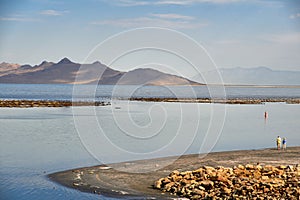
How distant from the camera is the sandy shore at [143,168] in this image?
2127 cm

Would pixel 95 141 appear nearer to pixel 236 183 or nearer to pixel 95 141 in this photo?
pixel 95 141

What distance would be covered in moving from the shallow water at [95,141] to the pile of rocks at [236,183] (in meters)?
4.02

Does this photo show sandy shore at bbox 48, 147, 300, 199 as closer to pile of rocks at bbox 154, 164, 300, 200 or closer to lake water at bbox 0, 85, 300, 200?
pile of rocks at bbox 154, 164, 300, 200

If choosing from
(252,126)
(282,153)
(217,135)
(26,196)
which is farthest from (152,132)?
(26,196)

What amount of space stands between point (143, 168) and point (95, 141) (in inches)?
513

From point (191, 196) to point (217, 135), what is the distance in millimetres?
26044

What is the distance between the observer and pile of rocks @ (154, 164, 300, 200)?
18969mm

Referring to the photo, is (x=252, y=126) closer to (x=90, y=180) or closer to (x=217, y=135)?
(x=217, y=135)

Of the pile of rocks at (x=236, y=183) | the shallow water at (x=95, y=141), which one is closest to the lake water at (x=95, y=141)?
the shallow water at (x=95, y=141)

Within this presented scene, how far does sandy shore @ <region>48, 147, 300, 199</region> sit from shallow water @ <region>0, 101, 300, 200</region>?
111 cm

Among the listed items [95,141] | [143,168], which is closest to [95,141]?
[95,141]

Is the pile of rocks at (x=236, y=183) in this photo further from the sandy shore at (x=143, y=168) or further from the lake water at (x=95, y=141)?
the lake water at (x=95, y=141)

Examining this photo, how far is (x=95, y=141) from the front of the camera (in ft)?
128

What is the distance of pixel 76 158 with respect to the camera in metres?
30.8
